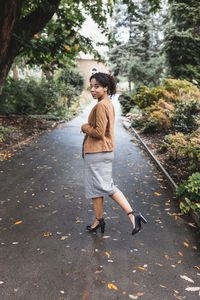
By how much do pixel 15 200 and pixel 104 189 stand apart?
7.47 ft

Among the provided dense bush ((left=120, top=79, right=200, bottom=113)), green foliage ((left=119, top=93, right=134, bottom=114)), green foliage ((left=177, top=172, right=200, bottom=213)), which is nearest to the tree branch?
dense bush ((left=120, top=79, right=200, bottom=113))

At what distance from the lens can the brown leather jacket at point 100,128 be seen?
2835mm

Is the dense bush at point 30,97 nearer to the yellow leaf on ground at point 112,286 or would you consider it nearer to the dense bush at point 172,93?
the dense bush at point 172,93

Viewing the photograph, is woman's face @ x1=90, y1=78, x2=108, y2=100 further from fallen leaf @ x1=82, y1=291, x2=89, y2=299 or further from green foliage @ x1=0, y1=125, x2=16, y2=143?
green foliage @ x1=0, y1=125, x2=16, y2=143

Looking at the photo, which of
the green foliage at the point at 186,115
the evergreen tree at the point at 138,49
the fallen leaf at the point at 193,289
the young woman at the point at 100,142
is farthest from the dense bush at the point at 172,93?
the evergreen tree at the point at 138,49

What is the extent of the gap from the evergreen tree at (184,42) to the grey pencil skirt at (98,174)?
12312mm

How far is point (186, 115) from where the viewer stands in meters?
7.73

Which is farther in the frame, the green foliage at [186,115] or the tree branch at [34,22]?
the green foliage at [186,115]

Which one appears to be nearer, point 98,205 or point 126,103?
point 98,205

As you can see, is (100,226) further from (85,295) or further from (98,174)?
(85,295)

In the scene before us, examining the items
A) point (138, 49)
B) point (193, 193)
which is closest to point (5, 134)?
point (193, 193)

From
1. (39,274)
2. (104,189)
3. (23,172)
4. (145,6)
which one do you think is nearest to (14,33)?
(23,172)

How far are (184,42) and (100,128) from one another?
13.1 m

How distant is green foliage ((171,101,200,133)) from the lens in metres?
7.58
